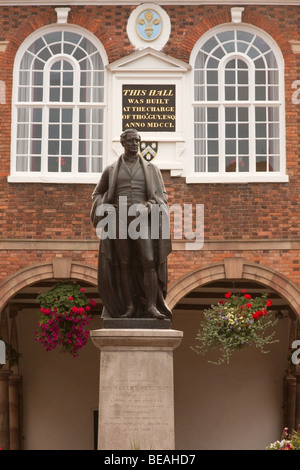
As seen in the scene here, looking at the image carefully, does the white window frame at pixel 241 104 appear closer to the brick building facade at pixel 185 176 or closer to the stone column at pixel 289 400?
the brick building facade at pixel 185 176

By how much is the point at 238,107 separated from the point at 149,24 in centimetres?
198

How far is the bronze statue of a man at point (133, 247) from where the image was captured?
980cm

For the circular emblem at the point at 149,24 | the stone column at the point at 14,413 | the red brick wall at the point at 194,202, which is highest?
the circular emblem at the point at 149,24

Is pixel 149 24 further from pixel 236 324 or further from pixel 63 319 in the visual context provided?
pixel 236 324

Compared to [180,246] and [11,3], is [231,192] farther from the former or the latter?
[11,3]

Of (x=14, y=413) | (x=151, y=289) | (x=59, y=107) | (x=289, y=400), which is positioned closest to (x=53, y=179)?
(x=59, y=107)

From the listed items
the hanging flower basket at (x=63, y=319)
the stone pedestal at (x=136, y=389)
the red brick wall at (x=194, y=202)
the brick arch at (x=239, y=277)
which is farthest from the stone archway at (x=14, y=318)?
the stone pedestal at (x=136, y=389)

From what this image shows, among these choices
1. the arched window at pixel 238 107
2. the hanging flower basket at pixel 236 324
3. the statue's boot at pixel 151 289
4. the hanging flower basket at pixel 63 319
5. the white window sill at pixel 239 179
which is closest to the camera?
the statue's boot at pixel 151 289

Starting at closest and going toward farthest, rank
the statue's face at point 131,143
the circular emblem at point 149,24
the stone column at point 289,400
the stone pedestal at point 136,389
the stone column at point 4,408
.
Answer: the stone pedestal at point 136,389 → the statue's face at point 131,143 → the circular emblem at point 149,24 → the stone column at point 4,408 → the stone column at point 289,400

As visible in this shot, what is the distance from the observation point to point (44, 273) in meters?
16.5

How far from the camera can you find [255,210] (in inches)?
651

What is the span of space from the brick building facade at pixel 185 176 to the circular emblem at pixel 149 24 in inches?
6.1

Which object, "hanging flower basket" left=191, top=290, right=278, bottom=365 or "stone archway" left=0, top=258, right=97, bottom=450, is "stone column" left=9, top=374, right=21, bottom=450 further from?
"hanging flower basket" left=191, top=290, right=278, bottom=365

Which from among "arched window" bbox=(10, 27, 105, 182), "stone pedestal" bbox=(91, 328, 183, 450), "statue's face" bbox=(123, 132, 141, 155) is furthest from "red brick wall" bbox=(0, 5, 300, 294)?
"stone pedestal" bbox=(91, 328, 183, 450)
